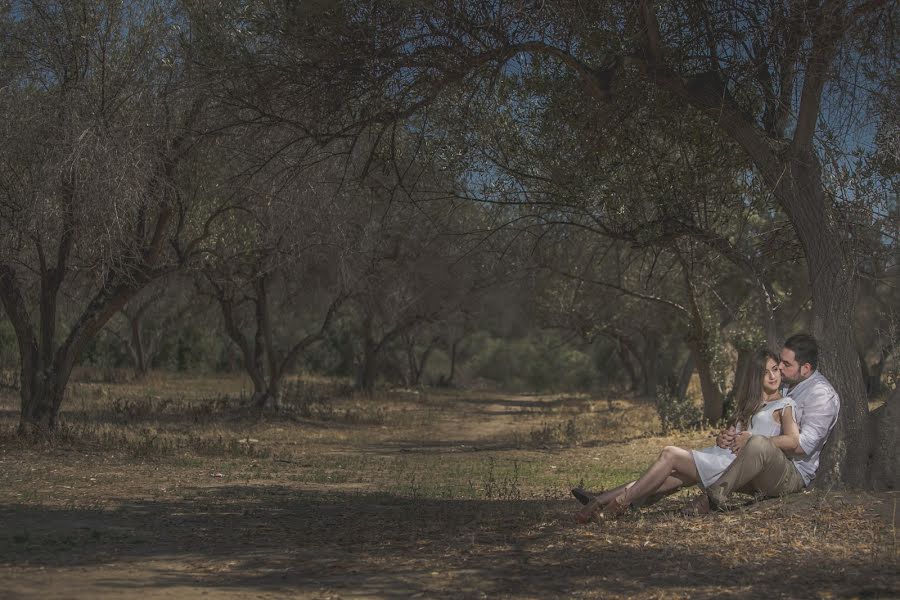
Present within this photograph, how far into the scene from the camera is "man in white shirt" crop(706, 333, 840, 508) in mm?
7004

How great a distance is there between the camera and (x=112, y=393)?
83.8 ft

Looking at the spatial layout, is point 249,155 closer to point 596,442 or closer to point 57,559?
point 57,559

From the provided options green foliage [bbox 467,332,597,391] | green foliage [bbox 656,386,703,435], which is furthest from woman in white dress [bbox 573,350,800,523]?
green foliage [bbox 467,332,597,391]

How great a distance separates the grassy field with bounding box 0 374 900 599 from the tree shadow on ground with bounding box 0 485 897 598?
2 centimetres

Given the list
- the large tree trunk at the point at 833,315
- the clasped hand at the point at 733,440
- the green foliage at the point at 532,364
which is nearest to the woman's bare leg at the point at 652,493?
the clasped hand at the point at 733,440

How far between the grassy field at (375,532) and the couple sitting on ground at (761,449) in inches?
6.5

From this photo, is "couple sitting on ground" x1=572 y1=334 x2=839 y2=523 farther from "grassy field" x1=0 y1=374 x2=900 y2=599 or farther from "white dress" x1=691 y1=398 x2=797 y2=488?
"grassy field" x1=0 y1=374 x2=900 y2=599

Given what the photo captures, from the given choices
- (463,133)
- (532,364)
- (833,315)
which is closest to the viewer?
(833,315)

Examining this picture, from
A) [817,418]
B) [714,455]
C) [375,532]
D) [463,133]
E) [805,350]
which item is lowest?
[375,532]

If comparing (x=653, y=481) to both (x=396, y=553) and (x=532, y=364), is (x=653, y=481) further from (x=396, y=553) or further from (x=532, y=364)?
(x=532, y=364)

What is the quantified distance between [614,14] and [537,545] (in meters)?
4.69

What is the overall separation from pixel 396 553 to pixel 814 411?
10.2ft

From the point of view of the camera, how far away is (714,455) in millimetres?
7242

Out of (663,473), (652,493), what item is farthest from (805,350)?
(652,493)
